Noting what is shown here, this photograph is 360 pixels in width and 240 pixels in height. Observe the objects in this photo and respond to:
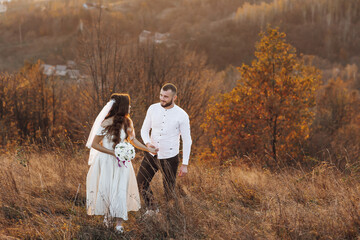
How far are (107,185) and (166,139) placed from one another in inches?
36.0

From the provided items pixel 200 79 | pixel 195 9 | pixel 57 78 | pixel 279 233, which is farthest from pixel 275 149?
pixel 195 9

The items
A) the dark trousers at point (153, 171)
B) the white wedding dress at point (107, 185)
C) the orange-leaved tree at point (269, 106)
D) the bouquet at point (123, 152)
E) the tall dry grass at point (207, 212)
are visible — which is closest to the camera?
the tall dry grass at point (207, 212)

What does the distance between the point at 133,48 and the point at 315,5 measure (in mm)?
118090

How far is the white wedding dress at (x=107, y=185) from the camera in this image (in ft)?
11.7

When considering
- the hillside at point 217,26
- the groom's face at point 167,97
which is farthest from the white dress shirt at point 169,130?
the hillside at point 217,26

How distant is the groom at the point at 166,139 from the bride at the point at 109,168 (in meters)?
0.41

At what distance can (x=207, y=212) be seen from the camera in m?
3.66

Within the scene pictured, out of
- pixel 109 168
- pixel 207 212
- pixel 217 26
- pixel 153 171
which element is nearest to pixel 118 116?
pixel 109 168

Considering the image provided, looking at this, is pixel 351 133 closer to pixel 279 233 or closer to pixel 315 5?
pixel 279 233

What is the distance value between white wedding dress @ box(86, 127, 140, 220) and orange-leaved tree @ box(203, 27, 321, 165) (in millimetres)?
9257

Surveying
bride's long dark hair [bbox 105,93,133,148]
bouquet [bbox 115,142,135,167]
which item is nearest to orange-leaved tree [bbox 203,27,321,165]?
bride's long dark hair [bbox 105,93,133,148]

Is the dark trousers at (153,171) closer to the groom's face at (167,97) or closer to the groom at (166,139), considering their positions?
the groom at (166,139)

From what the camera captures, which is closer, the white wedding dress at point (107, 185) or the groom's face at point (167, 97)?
the white wedding dress at point (107, 185)

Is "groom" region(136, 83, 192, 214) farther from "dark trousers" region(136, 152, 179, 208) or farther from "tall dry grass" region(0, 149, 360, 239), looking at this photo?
"tall dry grass" region(0, 149, 360, 239)
